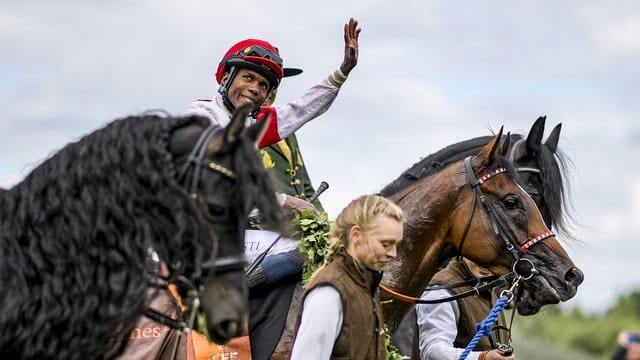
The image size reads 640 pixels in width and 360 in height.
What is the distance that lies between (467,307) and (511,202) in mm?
918

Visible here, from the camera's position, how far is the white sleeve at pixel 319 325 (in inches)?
230

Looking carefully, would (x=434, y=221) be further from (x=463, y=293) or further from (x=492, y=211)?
(x=463, y=293)

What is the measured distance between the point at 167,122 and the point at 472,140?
3912 mm

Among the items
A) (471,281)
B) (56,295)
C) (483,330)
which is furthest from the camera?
(471,281)

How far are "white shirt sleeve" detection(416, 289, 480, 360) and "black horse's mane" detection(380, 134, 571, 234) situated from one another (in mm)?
860

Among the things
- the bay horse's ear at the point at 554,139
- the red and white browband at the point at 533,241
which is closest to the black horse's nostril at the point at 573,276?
the red and white browband at the point at 533,241

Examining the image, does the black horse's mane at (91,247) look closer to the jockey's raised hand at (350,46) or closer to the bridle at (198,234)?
the bridle at (198,234)

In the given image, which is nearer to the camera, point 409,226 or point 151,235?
point 151,235

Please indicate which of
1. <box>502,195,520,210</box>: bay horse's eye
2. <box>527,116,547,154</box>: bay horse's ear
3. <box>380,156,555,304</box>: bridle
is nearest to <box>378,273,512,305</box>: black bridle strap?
<box>380,156,555,304</box>: bridle

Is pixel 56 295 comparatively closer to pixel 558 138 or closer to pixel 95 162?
pixel 95 162

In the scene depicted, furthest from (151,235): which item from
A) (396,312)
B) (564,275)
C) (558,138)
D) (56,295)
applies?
(558,138)

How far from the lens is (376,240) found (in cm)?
593

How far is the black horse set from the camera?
8.21 meters

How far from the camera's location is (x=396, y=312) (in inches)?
303
